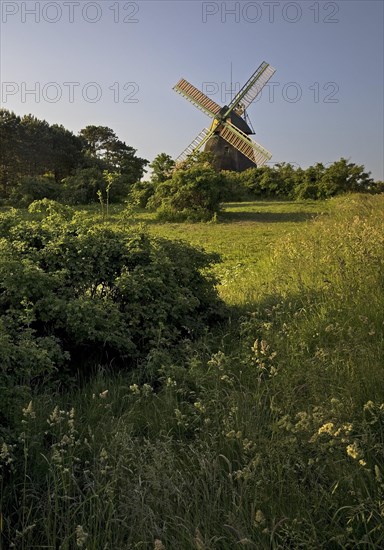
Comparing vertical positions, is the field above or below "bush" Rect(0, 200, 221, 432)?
below

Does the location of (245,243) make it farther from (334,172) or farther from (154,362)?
(334,172)

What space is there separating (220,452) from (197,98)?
3657 cm

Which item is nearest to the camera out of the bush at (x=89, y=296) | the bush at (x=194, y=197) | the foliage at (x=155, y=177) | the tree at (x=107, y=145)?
the bush at (x=89, y=296)

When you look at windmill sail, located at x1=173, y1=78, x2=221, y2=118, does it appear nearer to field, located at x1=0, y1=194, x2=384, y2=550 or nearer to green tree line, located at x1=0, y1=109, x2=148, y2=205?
green tree line, located at x1=0, y1=109, x2=148, y2=205

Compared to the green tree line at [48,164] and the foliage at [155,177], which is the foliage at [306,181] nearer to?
the foliage at [155,177]

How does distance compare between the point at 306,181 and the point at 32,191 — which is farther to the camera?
the point at 306,181

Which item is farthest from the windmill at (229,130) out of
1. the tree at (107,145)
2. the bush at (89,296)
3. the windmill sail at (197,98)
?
the bush at (89,296)

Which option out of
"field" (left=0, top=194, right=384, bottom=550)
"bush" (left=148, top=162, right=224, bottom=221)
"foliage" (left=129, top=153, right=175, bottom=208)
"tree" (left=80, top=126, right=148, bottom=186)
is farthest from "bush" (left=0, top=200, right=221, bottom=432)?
"tree" (left=80, top=126, right=148, bottom=186)

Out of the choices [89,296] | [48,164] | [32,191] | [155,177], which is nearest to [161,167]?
[155,177]

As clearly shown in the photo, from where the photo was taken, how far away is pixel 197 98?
36219 millimetres

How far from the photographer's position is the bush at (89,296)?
3625 mm

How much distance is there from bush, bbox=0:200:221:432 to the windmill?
29833 mm

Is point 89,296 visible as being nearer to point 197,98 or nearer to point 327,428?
point 327,428

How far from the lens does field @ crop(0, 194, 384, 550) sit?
2039mm
